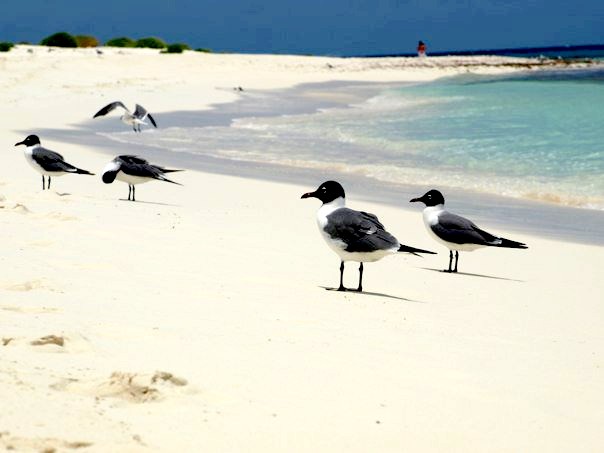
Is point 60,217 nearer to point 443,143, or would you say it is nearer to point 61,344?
point 61,344

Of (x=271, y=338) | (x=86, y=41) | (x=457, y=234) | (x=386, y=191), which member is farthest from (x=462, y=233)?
(x=86, y=41)

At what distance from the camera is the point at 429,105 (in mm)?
30469

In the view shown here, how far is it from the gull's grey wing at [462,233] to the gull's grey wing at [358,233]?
1510 mm

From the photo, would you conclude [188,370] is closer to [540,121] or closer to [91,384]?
[91,384]

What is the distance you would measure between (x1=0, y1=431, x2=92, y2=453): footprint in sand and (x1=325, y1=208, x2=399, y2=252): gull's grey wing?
3.56 m

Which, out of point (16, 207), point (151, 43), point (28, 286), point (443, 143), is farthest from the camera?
point (151, 43)

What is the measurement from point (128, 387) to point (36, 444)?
695 millimetres

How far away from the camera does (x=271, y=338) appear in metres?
5.06

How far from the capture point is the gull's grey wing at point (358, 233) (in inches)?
265

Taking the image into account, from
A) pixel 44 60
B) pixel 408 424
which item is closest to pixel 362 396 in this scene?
pixel 408 424

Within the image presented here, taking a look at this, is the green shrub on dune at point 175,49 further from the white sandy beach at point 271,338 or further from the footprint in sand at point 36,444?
the footprint in sand at point 36,444

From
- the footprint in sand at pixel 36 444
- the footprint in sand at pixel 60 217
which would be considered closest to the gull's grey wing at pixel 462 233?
the footprint in sand at pixel 60 217

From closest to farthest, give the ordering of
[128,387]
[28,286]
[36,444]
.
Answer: [36,444], [128,387], [28,286]

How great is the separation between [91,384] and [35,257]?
268 cm
